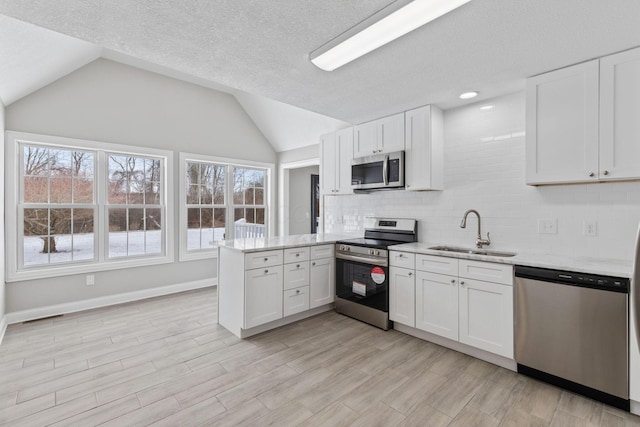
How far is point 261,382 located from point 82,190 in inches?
141

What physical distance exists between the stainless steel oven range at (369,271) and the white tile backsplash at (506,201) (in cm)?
21

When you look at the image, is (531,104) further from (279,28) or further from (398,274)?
(279,28)

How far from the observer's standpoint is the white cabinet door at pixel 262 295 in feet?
9.99

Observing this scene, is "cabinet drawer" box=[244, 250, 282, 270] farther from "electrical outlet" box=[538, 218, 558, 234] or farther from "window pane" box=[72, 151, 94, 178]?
Result: "window pane" box=[72, 151, 94, 178]

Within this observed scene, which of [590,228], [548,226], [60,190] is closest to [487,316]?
[548,226]

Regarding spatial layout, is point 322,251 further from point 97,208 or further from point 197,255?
point 97,208

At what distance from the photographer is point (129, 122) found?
424 cm

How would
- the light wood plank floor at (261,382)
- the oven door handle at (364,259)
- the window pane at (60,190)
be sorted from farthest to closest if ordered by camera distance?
the window pane at (60,190)
the oven door handle at (364,259)
the light wood plank floor at (261,382)

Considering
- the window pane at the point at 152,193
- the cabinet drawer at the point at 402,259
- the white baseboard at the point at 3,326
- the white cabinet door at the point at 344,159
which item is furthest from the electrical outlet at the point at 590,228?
the white baseboard at the point at 3,326

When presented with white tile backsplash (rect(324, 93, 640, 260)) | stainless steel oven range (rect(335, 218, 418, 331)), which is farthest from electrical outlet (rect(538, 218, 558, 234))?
stainless steel oven range (rect(335, 218, 418, 331))

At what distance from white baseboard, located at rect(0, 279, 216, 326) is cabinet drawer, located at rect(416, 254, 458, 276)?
11.8 feet

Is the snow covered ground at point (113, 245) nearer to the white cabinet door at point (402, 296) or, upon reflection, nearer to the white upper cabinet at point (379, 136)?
the white upper cabinet at point (379, 136)

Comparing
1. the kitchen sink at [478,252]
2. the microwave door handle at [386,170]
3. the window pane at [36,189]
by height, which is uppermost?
the microwave door handle at [386,170]

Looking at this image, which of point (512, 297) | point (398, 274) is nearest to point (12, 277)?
point (398, 274)
